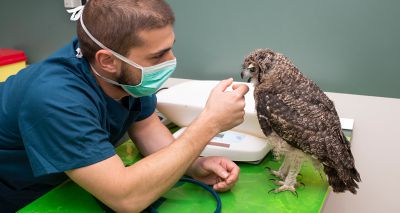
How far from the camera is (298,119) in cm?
98

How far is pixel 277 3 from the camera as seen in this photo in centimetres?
150

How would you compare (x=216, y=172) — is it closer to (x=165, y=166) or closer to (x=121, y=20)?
(x=165, y=166)

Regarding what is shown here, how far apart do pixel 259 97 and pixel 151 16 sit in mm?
342

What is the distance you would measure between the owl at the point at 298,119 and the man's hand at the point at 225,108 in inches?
1.9

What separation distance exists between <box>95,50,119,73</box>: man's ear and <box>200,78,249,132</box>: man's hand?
251mm

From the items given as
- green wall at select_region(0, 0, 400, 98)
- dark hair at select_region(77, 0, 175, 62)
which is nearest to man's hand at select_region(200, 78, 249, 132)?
dark hair at select_region(77, 0, 175, 62)

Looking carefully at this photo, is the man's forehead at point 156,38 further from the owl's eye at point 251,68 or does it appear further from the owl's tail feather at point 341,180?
the owl's tail feather at point 341,180

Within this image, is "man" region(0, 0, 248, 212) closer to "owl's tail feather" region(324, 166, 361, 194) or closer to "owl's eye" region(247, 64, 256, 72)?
"owl's eye" region(247, 64, 256, 72)

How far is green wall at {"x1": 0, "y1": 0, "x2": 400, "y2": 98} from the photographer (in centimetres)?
139

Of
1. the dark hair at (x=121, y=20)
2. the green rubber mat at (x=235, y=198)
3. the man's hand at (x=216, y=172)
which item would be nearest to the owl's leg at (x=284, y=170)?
the green rubber mat at (x=235, y=198)

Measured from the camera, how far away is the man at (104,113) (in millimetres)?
863

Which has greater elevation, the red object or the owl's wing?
the owl's wing

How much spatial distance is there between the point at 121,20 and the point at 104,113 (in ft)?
0.82

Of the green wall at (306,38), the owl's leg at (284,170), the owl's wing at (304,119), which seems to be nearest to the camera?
the owl's wing at (304,119)
